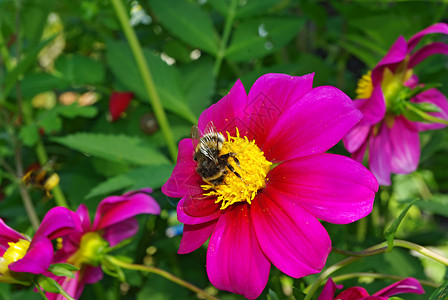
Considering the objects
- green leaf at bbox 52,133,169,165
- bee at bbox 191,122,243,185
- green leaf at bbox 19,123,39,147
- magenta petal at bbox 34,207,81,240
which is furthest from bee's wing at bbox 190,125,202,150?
green leaf at bbox 19,123,39,147

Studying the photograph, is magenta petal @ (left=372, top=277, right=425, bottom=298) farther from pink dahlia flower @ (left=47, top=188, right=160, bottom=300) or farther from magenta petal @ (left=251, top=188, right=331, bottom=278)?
pink dahlia flower @ (left=47, top=188, right=160, bottom=300)

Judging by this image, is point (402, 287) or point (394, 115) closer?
point (402, 287)

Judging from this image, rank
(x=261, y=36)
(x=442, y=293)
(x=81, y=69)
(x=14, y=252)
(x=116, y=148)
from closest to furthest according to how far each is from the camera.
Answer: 1. (x=442, y=293)
2. (x=14, y=252)
3. (x=116, y=148)
4. (x=261, y=36)
5. (x=81, y=69)

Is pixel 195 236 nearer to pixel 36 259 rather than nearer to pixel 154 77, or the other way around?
pixel 36 259

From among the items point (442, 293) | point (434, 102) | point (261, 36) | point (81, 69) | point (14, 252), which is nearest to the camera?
point (442, 293)

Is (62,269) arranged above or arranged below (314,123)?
below

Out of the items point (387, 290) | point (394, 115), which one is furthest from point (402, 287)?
point (394, 115)
